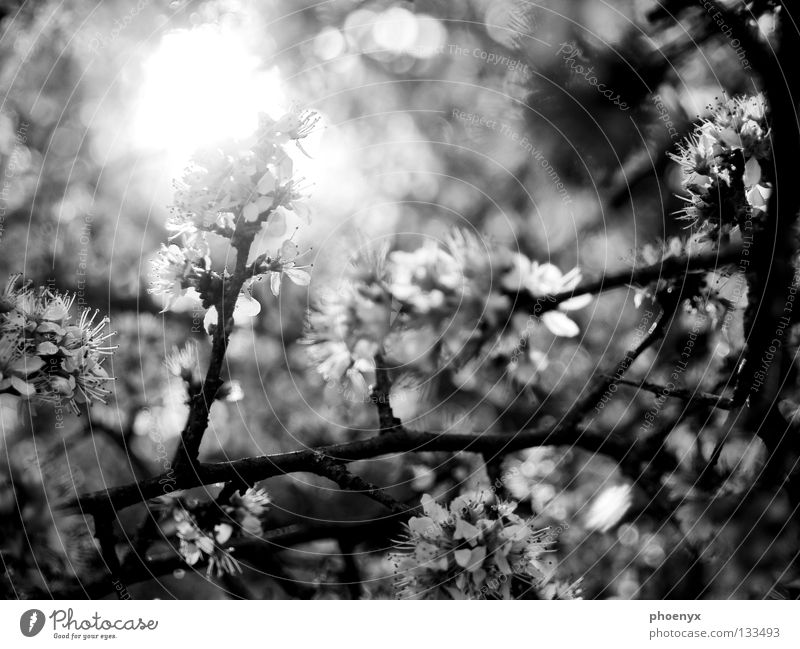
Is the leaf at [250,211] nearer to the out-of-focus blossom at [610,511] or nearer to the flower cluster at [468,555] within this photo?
the flower cluster at [468,555]

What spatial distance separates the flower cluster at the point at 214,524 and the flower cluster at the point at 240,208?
8.8 inches

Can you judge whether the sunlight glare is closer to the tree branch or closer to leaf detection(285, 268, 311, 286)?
leaf detection(285, 268, 311, 286)

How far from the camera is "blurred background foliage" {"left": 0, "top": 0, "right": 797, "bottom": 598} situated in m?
0.73

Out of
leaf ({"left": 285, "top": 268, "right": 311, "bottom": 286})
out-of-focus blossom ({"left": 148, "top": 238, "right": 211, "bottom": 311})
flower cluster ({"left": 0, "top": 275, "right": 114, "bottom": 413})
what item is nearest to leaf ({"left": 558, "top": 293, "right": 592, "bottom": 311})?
leaf ({"left": 285, "top": 268, "right": 311, "bottom": 286})

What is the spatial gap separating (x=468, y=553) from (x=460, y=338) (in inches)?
10.1

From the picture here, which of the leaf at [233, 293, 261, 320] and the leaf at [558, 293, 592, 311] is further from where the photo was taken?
the leaf at [558, 293, 592, 311]

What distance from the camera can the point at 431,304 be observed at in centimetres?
75

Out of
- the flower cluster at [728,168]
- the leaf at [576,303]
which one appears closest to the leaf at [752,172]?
the flower cluster at [728,168]

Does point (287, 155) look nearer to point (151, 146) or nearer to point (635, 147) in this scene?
point (151, 146)

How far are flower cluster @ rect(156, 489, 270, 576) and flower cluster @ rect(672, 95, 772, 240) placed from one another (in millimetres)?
627

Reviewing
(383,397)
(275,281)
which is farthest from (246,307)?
(383,397)

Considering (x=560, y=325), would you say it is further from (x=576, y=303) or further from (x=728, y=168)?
(x=728, y=168)

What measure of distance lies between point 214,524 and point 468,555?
0.98 feet

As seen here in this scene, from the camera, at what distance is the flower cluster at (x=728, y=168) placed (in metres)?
0.74
